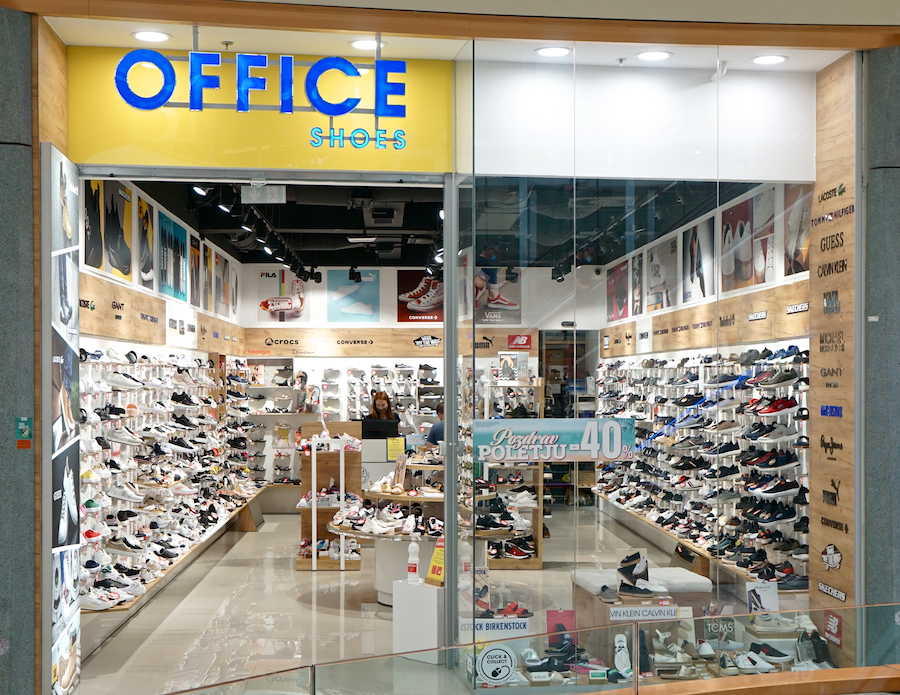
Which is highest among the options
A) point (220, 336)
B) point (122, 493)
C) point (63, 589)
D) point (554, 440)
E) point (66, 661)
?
point (220, 336)

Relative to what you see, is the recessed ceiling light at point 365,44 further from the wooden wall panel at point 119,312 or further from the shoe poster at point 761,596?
the shoe poster at point 761,596

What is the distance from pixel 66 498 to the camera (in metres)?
4.11

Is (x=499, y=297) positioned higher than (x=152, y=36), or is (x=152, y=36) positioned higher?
(x=152, y=36)

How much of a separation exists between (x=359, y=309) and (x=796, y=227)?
9.14 meters

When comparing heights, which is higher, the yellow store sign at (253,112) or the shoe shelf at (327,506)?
the yellow store sign at (253,112)

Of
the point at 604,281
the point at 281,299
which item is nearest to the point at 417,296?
the point at 281,299

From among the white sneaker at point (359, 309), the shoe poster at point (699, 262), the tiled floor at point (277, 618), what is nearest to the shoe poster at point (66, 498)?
the tiled floor at point (277, 618)

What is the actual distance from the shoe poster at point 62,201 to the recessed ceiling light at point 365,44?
1700 mm

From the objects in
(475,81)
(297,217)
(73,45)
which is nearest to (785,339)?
(475,81)

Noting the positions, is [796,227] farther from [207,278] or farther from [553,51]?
[207,278]

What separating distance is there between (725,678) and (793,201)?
3037 millimetres

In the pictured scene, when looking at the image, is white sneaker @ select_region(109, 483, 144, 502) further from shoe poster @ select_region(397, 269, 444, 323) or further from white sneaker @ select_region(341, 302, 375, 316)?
shoe poster @ select_region(397, 269, 444, 323)

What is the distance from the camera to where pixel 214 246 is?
10.9m

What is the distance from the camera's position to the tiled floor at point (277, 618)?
429 centimetres
